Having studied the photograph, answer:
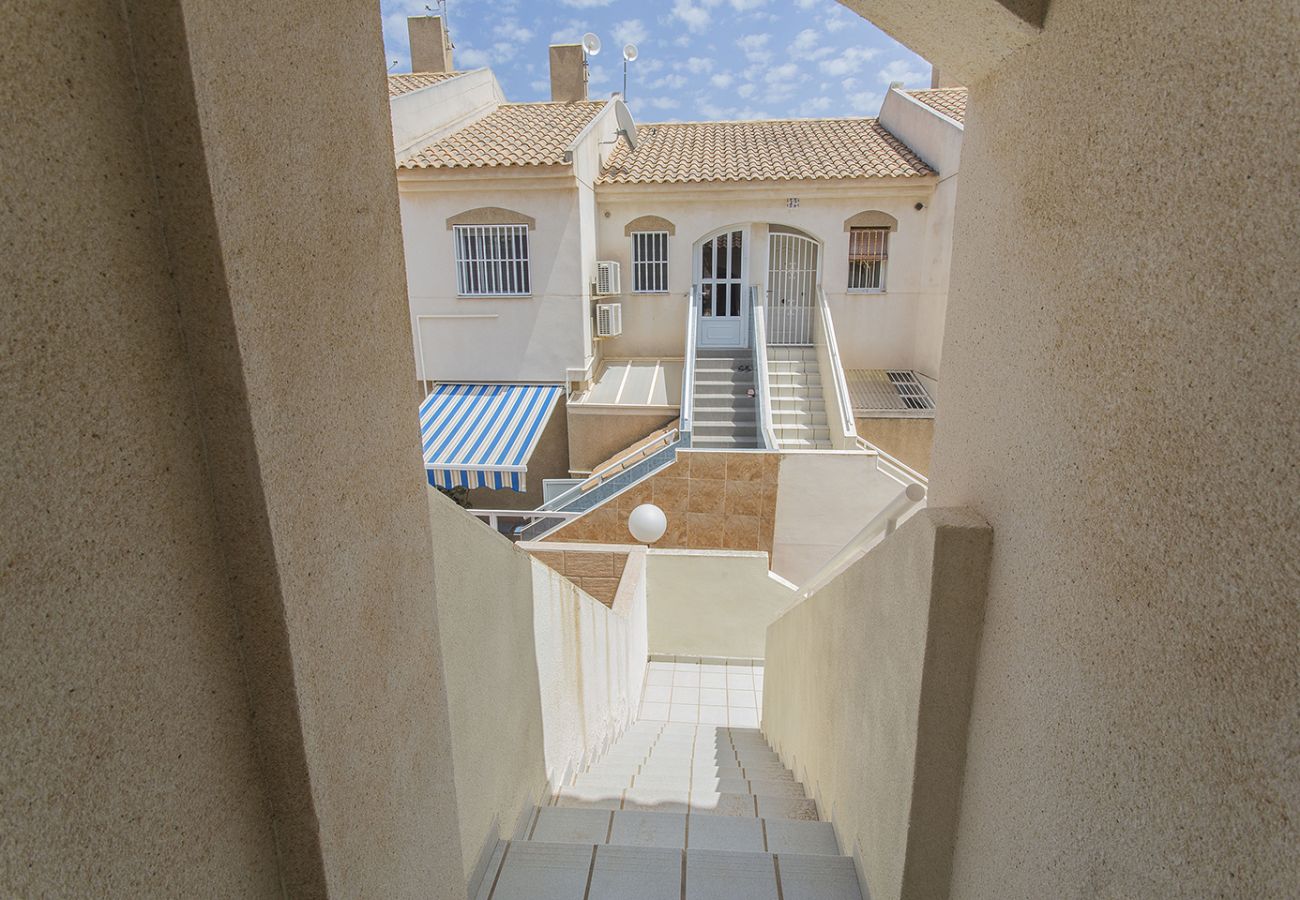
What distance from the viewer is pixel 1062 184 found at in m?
1.84

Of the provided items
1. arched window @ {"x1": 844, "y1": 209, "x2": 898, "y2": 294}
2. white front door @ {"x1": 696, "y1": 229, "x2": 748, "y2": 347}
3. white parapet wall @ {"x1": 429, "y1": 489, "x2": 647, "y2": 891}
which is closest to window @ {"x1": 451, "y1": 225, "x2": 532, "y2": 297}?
white front door @ {"x1": 696, "y1": 229, "x2": 748, "y2": 347}

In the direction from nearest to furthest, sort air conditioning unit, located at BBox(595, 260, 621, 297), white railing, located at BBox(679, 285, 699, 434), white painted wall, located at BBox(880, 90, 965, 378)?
white railing, located at BBox(679, 285, 699, 434) → white painted wall, located at BBox(880, 90, 965, 378) → air conditioning unit, located at BBox(595, 260, 621, 297)

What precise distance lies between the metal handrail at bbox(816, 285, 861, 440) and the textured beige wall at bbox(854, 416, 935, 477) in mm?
714

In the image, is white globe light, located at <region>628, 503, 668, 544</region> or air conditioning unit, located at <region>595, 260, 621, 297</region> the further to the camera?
air conditioning unit, located at <region>595, 260, 621, 297</region>

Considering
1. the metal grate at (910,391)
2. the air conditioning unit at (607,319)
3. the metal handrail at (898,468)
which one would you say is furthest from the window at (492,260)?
the metal grate at (910,391)

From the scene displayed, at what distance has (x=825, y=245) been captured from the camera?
53.4 feet

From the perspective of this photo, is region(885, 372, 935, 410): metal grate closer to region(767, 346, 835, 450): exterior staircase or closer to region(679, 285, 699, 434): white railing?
region(767, 346, 835, 450): exterior staircase

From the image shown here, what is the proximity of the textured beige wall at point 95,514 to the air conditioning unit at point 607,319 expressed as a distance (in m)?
15.1

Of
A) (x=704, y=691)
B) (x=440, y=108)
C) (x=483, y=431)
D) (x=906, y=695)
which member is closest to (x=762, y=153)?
(x=440, y=108)

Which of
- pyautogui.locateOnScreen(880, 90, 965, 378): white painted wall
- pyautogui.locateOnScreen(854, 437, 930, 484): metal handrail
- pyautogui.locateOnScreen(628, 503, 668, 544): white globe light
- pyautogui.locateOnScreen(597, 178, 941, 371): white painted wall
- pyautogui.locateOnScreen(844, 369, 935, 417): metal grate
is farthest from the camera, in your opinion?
pyautogui.locateOnScreen(597, 178, 941, 371): white painted wall

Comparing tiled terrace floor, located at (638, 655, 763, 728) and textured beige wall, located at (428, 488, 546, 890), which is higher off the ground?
textured beige wall, located at (428, 488, 546, 890)

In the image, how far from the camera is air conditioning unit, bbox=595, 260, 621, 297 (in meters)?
16.2

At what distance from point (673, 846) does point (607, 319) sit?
535 inches

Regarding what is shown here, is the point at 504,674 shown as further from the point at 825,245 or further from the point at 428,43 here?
the point at 428,43
